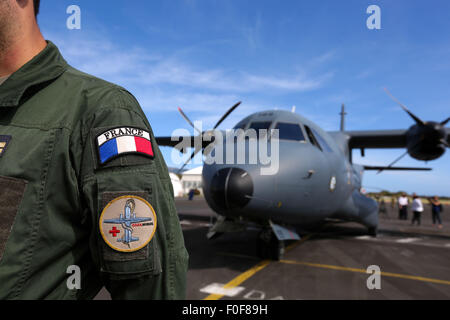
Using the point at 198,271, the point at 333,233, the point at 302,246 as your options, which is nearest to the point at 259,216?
the point at 198,271

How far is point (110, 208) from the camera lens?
3.11 ft

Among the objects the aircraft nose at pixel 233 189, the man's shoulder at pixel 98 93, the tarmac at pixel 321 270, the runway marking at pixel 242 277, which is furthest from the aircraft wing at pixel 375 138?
the man's shoulder at pixel 98 93

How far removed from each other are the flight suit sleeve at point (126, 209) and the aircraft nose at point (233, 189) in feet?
12.1

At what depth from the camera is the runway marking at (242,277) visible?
4410mm

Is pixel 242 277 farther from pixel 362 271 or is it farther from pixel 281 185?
pixel 362 271

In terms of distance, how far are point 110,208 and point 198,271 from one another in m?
5.21

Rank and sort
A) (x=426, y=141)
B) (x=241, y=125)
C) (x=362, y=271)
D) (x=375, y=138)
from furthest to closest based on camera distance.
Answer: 1. (x=375, y=138)
2. (x=426, y=141)
3. (x=241, y=125)
4. (x=362, y=271)

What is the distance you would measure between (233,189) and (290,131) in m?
2.18

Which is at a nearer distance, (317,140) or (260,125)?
(260,125)

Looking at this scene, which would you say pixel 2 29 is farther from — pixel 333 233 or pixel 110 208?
pixel 333 233

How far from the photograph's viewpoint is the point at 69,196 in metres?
1.00

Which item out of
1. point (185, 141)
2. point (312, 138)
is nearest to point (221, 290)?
point (312, 138)

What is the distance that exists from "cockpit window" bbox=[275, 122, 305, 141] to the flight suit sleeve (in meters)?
5.05

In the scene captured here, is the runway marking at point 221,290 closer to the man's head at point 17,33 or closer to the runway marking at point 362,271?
the runway marking at point 362,271
